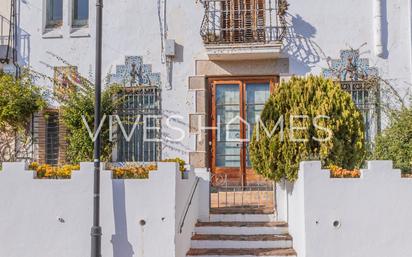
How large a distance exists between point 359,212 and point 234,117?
5.49 meters

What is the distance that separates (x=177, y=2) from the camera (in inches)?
495

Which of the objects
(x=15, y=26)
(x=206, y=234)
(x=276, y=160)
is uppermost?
(x=15, y=26)

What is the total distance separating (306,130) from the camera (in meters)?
8.35

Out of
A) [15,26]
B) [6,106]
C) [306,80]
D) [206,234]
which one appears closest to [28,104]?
[6,106]

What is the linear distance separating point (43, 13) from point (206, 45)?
4668 mm

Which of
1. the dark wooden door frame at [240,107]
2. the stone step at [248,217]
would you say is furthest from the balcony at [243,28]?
the stone step at [248,217]

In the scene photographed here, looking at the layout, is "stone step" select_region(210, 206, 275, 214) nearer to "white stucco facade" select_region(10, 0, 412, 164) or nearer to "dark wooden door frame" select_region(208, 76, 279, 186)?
"dark wooden door frame" select_region(208, 76, 279, 186)

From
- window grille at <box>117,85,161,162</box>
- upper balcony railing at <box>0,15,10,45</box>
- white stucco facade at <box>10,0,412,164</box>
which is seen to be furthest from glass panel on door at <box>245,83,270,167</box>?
upper balcony railing at <box>0,15,10,45</box>

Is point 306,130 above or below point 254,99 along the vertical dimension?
below

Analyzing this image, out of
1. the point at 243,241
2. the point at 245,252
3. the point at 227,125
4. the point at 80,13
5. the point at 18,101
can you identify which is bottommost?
the point at 245,252

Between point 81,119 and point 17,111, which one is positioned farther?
point 17,111

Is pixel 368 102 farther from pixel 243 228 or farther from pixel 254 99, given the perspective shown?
pixel 243 228

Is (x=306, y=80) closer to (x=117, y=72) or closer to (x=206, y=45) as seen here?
(x=206, y=45)

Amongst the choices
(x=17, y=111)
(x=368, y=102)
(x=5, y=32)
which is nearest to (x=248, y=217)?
(x=368, y=102)
